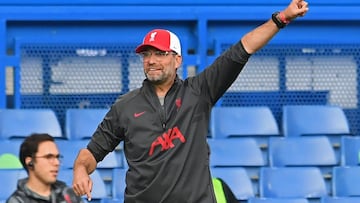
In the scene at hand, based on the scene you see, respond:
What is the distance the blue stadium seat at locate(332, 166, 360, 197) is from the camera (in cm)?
711

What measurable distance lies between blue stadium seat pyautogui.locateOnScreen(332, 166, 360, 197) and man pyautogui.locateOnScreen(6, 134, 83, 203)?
111 inches

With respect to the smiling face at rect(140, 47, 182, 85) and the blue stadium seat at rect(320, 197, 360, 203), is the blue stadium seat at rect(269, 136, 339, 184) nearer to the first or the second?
the blue stadium seat at rect(320, 197, 360, 203)

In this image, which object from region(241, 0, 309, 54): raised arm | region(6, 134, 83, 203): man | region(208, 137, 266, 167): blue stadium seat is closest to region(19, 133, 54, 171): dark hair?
region(6, 134, 83, 203): man

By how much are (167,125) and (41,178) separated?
77cm

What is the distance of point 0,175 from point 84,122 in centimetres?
92

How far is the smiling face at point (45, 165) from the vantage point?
A: 4.77 metres

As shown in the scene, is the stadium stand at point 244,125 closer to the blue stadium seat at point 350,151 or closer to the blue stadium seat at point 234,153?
the blue stadium seat at point 234,153

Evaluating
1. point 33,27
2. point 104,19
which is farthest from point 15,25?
point 104,19

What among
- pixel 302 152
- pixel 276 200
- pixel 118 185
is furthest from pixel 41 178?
pixel 302 152

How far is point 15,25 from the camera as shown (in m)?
7.86

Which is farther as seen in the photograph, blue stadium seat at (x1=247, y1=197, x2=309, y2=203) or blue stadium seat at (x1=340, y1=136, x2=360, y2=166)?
blue stadium seat at (x1=340, y1=136, x2=360, y2=166)

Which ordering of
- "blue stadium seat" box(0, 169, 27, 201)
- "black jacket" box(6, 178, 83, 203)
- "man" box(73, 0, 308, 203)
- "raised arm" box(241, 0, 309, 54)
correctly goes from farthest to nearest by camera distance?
"blue stadium seat" box(0, 169, 27, 201)
"black jacket" box(6, 178, 83, 203)
"man" box(73, 0, 308, 203)
"raised arm" box(241, 0, 309, 54)

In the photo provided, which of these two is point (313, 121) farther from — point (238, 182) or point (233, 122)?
point (238, 182)
